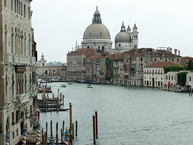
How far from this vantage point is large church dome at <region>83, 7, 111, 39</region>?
10812cm

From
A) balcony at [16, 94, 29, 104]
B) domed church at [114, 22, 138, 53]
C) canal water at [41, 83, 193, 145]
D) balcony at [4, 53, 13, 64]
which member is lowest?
canal water at [41, 83, 193, 145]

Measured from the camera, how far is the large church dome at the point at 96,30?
4257 inches

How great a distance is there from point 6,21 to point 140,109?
67.2 feet

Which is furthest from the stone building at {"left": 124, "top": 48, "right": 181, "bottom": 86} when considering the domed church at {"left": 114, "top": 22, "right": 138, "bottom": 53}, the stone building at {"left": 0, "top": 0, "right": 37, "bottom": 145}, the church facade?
the stone building at {"left": 0, "top": 0, "right": 37, "bottom": 145}

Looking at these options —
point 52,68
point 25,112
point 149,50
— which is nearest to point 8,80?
point 25,112

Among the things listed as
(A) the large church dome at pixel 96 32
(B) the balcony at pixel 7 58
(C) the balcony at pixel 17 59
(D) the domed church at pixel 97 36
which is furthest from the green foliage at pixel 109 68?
(B) the balcony at pixel 7 58

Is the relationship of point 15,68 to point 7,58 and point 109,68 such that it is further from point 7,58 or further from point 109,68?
point 109,68

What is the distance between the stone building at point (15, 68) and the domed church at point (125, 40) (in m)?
90.0

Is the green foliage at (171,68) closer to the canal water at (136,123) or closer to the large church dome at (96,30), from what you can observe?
the canal water at (136,123)

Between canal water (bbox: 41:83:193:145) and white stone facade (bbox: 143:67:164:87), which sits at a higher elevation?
white stone facade (bbox: 143:67:164:87)

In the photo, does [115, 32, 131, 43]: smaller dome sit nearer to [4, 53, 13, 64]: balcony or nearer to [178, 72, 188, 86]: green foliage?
[178, 72, 188, 86]: green foliage

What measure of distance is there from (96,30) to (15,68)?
95.3 metres

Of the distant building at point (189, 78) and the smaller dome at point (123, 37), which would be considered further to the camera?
the smaller dome at point (123, 37)

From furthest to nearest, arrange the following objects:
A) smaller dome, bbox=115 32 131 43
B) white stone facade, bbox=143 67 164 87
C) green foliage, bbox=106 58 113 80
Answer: smaller dome, bbox=115 32 131 43, green foliage, bbox=106 58 113 80, white stone facade, bbox=143 67 164 87
